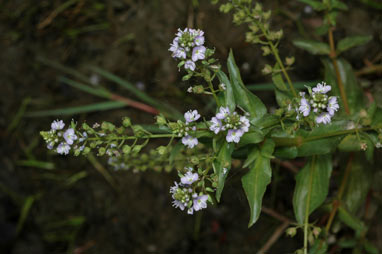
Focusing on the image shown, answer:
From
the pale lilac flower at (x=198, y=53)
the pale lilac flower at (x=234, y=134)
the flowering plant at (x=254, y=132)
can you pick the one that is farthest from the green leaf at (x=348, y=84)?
the pale lilac flower at (x=198, y=53)

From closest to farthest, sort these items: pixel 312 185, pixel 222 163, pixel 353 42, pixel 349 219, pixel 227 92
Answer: pixel 222 163, pixel 227 92, pixel 312 185, pixel 349 219, pixel 353 42

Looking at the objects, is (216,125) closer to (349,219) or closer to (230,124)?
(230,124)

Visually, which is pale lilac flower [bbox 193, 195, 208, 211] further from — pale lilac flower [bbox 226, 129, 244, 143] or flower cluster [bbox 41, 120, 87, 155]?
flower cluster [bbox 41, 120, 87, 155]

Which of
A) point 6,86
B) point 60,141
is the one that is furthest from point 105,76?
point 60,141

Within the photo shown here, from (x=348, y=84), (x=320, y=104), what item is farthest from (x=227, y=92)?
(x=348, y=84)

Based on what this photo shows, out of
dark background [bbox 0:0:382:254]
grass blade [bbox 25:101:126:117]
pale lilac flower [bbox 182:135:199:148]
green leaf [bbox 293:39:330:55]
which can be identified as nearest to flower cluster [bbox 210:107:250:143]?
pale lilac flower [bbox 182:135:199:148]

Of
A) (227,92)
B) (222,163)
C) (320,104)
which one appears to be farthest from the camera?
(227,92)

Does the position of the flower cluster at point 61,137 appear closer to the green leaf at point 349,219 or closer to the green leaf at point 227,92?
the green leaf at point 227,92
